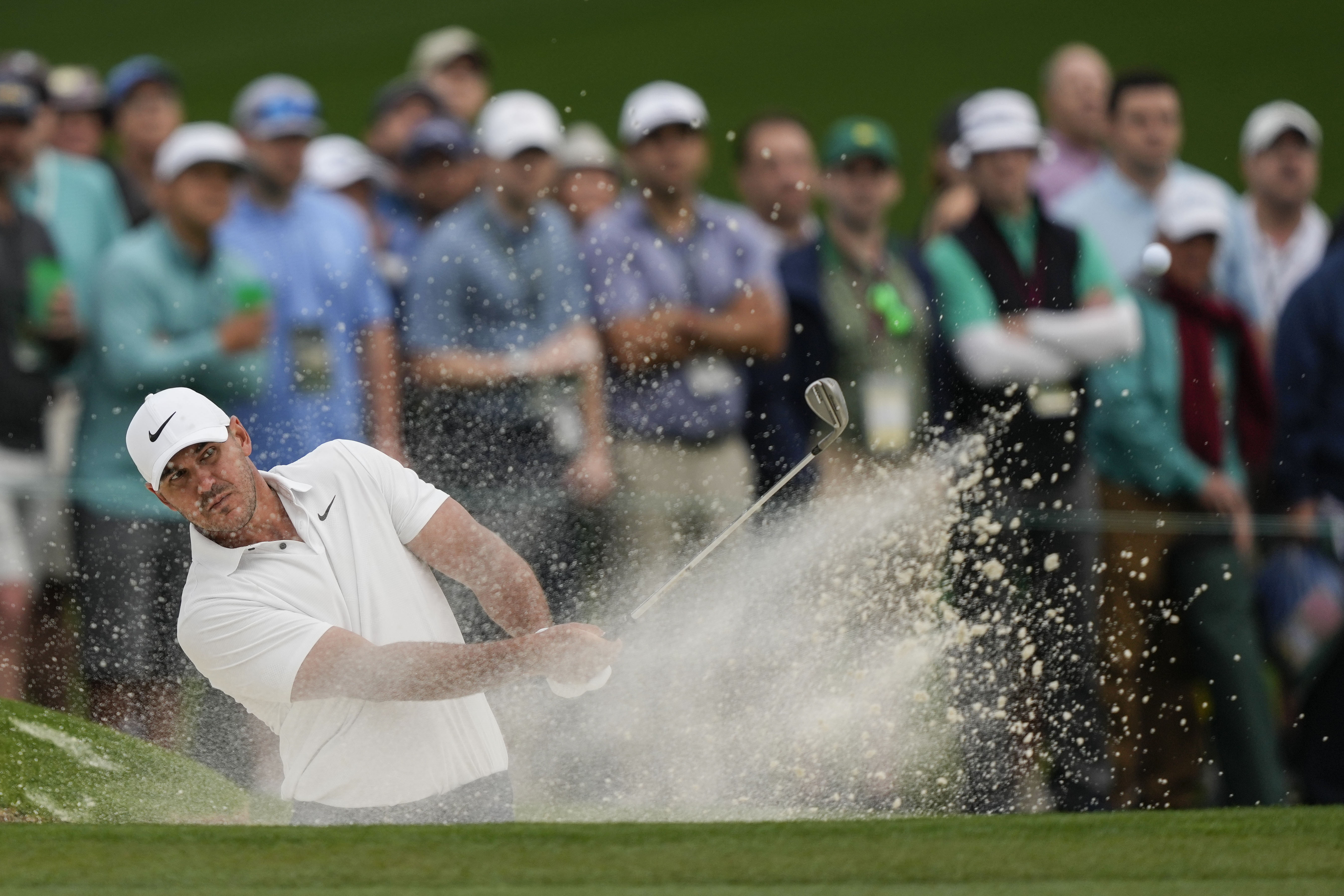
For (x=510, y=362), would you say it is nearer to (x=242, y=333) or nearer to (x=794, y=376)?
(x=242, y=333)

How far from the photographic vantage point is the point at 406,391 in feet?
17.9

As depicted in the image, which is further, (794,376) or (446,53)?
(446,53)

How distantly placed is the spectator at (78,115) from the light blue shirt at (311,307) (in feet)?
4.89

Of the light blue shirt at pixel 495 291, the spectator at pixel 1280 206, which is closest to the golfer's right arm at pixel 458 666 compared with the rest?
the light blue shirt at pixel 495 291

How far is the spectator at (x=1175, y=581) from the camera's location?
5.58 m

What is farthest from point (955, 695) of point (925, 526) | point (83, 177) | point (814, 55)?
point (814, 55)

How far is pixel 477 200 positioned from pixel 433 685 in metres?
2.62

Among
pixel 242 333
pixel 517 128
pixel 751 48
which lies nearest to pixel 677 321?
pixel 517 128

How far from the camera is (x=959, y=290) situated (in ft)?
19.0

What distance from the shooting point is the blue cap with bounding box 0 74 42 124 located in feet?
20.9

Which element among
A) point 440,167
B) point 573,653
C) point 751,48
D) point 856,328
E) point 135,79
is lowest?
point 573,653

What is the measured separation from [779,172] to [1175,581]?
2120 millimetres

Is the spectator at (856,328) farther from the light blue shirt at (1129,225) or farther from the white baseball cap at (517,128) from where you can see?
the white baseball cap at (517,128)

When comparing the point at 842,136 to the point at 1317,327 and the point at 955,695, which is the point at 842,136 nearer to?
the point at 1317,327
